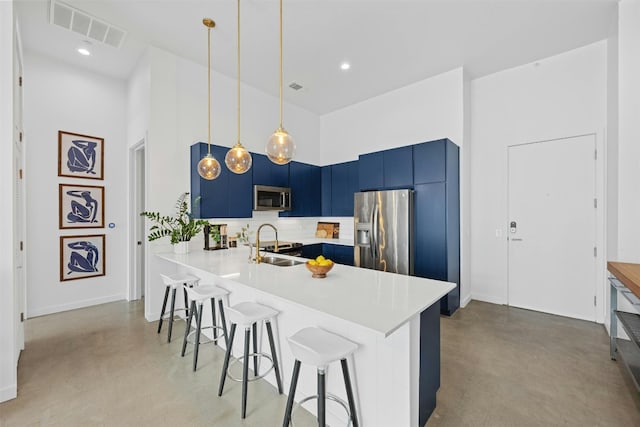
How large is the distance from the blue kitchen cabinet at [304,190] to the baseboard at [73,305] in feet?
9.40

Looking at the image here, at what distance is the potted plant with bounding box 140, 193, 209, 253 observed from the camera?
11.0ft

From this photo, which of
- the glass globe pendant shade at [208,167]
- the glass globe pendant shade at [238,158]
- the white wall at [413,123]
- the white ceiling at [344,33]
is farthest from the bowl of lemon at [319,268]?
the white wall at [413,123]

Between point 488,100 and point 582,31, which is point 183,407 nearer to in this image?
point 488,100

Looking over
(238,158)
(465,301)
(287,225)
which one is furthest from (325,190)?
(465,301)

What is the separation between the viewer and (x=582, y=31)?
311 centimetres

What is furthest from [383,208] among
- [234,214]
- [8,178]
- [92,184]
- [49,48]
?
[49,48]

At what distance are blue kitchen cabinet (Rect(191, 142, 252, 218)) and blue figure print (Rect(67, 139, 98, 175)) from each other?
1.60 meters

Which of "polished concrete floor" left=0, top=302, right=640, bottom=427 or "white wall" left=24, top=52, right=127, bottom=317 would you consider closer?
"polished concrete floor" left=0, top=302, right=640, bottom=427

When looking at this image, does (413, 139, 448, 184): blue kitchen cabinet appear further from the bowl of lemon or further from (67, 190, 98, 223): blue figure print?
(67, 190, 98, 223): blue figure print

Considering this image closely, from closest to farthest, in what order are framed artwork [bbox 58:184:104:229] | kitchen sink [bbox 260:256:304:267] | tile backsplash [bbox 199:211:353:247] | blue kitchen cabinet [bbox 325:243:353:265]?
1. kitchen sink [bbox 260:256:304:267]
2. framed artwork [bbox 58:184:104:229]
3. tile backsplash [bbox 199:211:353:247]
4. blue kitchen cabinet [bbox 325:243:353:265]

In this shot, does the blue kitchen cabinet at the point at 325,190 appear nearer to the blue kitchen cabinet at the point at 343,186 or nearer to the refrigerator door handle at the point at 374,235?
the blue kitchen cabinet at the point at 343,186

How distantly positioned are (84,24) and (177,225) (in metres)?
2.41

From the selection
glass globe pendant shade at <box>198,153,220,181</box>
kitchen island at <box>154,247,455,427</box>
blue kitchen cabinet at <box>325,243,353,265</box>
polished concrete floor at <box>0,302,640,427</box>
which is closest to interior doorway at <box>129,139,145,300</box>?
polished concrete floor at <box>0,302,640,427</box>

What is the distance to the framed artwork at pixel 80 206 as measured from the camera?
377 cm
